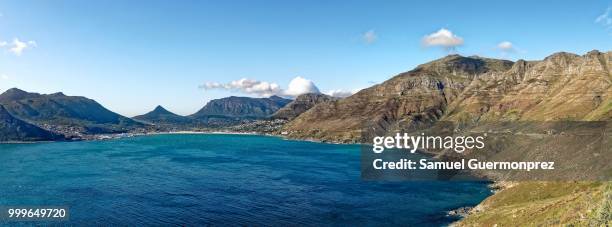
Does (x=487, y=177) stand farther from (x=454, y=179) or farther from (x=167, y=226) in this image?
(x=167, y=226)

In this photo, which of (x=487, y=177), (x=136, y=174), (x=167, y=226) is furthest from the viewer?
(x=136, y=174)

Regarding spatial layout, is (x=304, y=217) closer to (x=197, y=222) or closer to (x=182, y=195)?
(x=197, y=222)

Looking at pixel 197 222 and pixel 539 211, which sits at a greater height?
pixel 539 211

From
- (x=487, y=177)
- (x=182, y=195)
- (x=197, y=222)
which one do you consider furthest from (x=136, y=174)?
(x=487, y=177)

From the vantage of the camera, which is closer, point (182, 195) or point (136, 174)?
point (182, 195)

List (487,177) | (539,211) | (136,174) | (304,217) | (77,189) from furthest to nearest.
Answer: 1. (136,174)
2. (487,177)
3. (77,189)
4. (304,217)
5. (539,211)

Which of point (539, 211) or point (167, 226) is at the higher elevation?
point (539, 211)

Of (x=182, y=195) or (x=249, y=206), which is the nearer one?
(x=249, y=206)

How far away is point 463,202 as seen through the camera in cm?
13362

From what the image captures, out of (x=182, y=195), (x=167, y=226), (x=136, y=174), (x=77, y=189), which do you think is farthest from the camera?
(x=136, y=174)

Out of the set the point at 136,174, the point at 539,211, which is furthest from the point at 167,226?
the point at 136,174

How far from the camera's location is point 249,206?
130 m

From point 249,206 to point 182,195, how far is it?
30327mm

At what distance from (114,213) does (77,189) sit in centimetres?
4836
